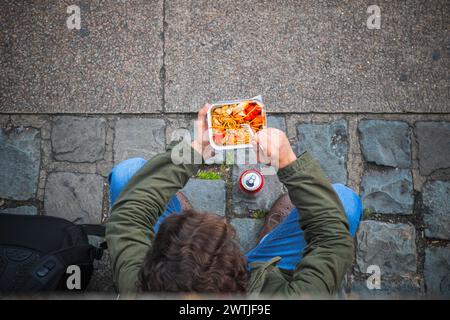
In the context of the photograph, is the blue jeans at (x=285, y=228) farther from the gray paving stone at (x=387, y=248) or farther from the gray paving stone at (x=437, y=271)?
the gray paving stone at (x=437, y=271)

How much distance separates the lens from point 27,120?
2938mm

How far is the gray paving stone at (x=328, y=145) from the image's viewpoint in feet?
8.99

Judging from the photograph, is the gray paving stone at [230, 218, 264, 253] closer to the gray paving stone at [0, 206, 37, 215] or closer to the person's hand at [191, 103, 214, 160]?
the person's hand at [191, 103, 214, 160]

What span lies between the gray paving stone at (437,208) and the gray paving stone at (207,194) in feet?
4.70

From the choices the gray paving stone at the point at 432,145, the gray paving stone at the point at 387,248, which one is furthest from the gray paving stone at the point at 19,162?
the gray paving stone at the point at 432,145

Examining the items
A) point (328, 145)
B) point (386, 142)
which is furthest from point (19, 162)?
point (386, 142)

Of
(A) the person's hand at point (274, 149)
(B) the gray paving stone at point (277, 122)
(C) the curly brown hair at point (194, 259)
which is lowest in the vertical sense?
(C) the curly brown hair at point (194, 259)

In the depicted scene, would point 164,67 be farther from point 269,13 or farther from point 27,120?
point 27,120

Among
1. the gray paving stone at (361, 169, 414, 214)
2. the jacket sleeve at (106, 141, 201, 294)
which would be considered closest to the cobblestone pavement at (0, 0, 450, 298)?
the gray paving stone at (361, 169, 414, 214)

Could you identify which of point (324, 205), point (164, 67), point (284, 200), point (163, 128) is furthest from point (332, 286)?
point (164, 67)

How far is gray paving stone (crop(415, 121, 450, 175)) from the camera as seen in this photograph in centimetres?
272

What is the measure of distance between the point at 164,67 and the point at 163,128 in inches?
18.7

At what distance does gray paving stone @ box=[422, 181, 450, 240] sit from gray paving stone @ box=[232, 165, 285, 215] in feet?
3.34
